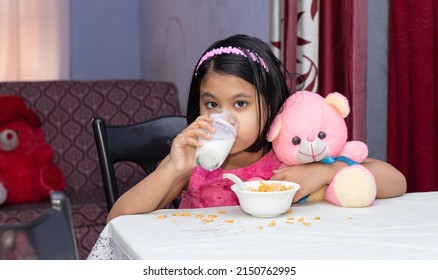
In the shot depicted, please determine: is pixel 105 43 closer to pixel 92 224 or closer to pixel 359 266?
pixel 92 224

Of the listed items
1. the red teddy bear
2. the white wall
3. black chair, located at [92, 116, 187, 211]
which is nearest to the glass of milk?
black chair, located at [92, 116, 187, 211]

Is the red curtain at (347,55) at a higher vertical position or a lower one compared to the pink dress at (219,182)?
higher

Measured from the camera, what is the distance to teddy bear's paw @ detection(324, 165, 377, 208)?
1.07 meters

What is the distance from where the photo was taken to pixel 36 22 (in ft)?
12.0

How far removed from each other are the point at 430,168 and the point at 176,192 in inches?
32.8

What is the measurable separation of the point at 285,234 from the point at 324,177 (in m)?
0.25

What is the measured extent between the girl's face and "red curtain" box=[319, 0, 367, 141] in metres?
0.77

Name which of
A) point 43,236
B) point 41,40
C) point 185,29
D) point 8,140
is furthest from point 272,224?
point 41,40

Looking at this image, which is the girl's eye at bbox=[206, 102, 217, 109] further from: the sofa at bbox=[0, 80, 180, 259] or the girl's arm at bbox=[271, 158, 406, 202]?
the sofa at bbox=[0, 80, 180, 259]

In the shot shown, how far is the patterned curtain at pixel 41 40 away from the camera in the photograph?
3.64 m

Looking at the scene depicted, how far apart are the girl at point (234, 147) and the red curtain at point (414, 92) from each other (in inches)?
24.9

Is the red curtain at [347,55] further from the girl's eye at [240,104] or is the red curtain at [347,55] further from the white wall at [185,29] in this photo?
the girl's eye at [240,104]

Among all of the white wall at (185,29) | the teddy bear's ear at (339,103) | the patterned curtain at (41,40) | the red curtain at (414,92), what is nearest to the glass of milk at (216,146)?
the teddy bear's ear at (339,103)

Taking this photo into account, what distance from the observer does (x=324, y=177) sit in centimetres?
112
